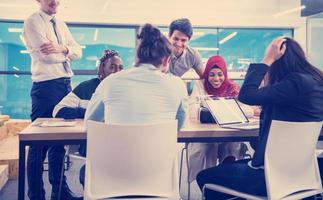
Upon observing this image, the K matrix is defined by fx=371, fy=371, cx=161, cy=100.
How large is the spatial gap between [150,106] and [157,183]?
0.99ft

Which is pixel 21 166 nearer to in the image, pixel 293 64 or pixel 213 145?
pixel 293 64

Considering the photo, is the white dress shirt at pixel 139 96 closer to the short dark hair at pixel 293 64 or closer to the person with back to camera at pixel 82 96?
the short dark hair at pixel 293 64

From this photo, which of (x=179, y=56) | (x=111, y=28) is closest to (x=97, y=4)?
(x=111, y=28)

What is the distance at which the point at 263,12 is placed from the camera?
7207 millimetres

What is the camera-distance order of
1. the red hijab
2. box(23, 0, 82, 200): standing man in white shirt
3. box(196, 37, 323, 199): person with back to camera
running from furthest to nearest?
the red hijab < box(23, 0, 82, 200): standing man in white shirt < box(196, 37, 323, 199): person with back to camera

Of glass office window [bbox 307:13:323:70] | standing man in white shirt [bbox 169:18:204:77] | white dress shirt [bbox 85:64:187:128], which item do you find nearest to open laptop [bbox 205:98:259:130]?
white dress shirt [bbox 85:64:187:128]

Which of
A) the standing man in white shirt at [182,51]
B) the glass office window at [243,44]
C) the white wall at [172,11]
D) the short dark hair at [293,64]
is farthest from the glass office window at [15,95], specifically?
the short dark hair at [293,64]

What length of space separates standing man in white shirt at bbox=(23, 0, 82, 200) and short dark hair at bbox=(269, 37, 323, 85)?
1.43m

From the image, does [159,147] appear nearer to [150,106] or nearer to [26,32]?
[150,106]

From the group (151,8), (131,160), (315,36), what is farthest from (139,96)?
(315,36)

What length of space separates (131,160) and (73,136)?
39 centimetres

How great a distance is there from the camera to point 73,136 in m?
1.64

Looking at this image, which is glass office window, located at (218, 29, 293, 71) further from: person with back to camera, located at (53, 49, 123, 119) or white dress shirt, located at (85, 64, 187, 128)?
white dress shirt, located at (85, 64, 187, 128)

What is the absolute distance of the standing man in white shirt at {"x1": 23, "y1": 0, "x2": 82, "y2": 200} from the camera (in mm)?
2463
